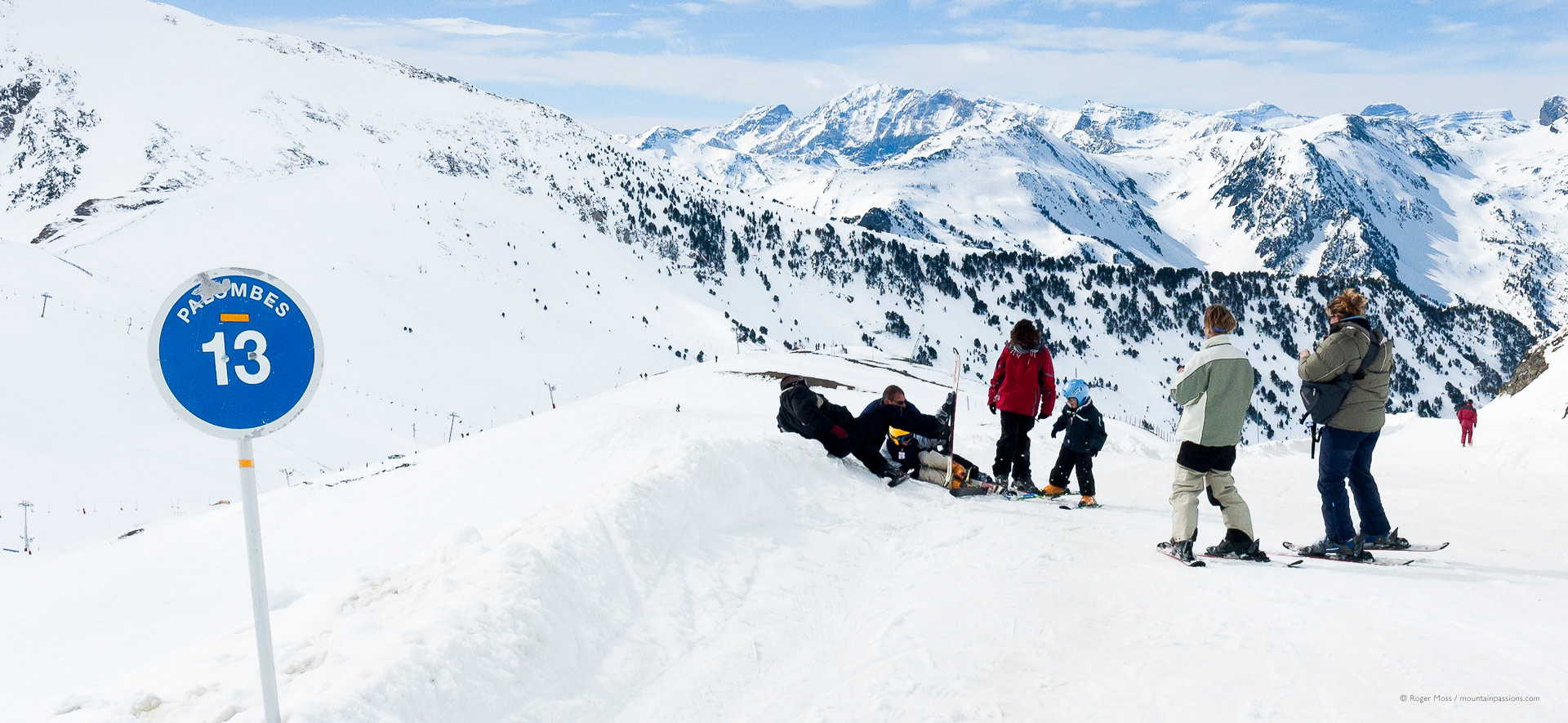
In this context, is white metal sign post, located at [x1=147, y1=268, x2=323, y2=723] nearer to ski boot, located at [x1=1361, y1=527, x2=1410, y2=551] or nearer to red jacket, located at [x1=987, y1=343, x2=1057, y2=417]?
red jacket, located at [x1=987, y1=343, x2=1057, y2=417]

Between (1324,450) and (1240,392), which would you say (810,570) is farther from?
(1324,450)

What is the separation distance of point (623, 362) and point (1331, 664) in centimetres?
10249

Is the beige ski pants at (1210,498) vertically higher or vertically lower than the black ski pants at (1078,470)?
higher

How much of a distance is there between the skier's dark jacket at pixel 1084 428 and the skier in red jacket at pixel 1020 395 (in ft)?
1.32

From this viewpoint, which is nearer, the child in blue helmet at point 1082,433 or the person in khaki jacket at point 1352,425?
the person in khaki jacket at point 1352,425

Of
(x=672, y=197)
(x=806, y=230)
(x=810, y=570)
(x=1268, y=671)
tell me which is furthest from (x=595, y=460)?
(x=806, y=230)

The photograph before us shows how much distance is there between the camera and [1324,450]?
25.9ft

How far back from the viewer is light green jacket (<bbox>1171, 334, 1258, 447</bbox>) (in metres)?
7.51

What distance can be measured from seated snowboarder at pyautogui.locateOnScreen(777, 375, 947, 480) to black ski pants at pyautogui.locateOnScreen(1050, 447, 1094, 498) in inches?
67.4

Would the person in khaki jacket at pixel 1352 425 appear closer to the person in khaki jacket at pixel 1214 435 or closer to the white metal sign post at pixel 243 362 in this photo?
the person in khaki jacket at pixel 1214 435

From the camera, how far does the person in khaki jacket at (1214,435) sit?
297 inches

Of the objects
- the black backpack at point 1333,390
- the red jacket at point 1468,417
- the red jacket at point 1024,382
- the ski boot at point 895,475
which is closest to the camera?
the black backpack at point 1333,390

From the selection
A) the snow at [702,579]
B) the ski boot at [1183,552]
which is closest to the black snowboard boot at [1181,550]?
the ski boot at [1183,552]

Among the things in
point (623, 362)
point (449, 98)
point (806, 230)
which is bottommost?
point (623, 362)
